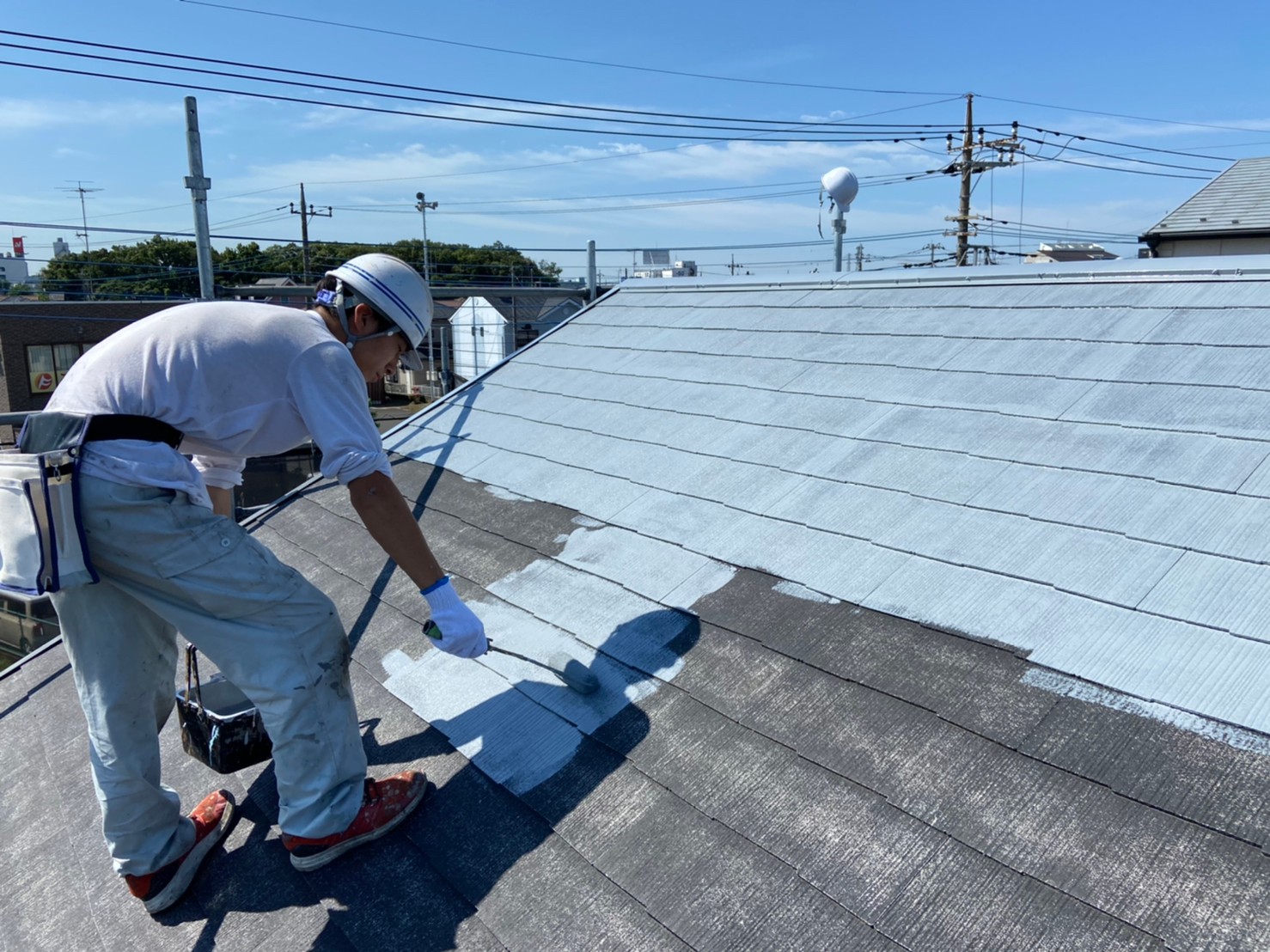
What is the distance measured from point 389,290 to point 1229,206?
23.6m

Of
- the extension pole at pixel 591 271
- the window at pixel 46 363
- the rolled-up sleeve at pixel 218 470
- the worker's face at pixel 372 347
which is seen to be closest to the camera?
the worker's face at pixel 372 347

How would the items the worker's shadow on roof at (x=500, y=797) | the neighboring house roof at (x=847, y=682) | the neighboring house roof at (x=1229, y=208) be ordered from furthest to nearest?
1. the neighboring house roof at (x=1229, y=208)
2. the worker's shadow on roof at (x=500, y=797)
3. the neighboring house roof at (x=847, y=682)

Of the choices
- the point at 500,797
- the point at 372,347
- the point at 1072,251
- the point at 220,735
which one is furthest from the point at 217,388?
the point at 1072,251

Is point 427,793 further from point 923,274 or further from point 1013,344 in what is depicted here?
point 923,274

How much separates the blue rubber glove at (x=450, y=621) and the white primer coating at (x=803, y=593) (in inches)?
37.5

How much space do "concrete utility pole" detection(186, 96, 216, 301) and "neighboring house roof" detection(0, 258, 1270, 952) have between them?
4.25 metres

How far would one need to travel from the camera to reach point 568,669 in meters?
2.69

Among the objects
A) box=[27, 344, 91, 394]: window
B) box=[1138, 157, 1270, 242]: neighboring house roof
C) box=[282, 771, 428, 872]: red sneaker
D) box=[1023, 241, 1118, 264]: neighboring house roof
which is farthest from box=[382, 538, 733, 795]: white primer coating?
box=[27, 344, 91, 394]: window

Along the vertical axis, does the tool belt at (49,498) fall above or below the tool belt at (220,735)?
above

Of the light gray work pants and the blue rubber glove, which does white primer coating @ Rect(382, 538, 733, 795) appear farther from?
the light gray work pants

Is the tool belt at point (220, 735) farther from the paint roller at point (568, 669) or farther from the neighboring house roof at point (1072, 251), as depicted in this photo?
the neighboring house roof at point (1072, 251)

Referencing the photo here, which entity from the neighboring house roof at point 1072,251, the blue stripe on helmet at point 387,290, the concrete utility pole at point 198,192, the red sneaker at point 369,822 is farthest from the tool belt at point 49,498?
the neighboring house roof at point 1072,251

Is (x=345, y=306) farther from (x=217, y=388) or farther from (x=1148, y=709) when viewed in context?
(x=1148, y=709)

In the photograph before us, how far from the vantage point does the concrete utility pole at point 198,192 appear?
744 centimetres
